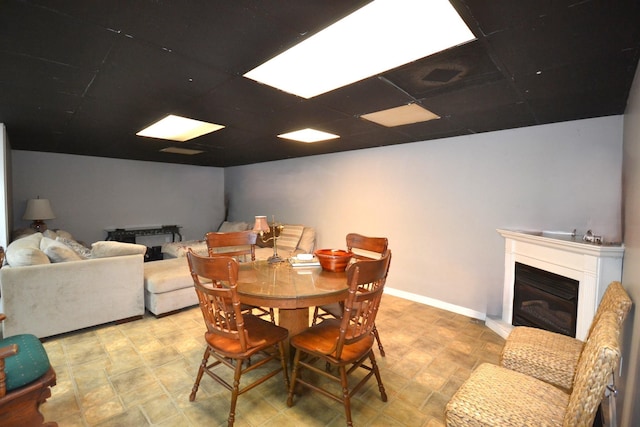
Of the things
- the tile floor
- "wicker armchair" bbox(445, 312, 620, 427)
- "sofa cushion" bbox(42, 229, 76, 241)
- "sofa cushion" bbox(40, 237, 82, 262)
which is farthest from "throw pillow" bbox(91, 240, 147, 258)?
"wicker armchair" bbox(445, 312, 620, 427)

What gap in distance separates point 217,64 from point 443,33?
4.23 feet

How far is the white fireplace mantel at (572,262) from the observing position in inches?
82.2

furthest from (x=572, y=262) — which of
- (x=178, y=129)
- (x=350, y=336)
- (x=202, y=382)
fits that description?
(x=178, y=129)

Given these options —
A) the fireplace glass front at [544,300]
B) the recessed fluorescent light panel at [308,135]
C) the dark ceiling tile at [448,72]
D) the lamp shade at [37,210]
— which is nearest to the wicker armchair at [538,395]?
the fireplace glass front at [544,300]

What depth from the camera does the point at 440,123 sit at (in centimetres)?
291

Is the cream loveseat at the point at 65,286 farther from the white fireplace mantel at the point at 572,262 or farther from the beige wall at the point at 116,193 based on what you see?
the white fireplace mantel at the point at 572,262

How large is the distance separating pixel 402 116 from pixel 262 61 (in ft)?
5.21

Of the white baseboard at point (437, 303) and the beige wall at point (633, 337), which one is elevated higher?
the beige wall at point (633, 337)

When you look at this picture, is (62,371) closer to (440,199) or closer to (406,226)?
(406,226)

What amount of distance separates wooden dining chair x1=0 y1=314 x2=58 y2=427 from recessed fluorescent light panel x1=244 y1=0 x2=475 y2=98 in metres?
2.03

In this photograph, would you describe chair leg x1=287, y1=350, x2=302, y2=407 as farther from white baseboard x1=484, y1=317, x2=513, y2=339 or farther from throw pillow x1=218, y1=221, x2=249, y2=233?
throw pillow x1=218, y1=221, x2=249, y2=233

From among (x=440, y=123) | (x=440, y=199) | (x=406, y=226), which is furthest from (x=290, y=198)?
(x=440, y=123)

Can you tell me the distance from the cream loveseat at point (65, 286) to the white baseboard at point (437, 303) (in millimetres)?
3332

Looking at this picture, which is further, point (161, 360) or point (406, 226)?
point (406, 226)
